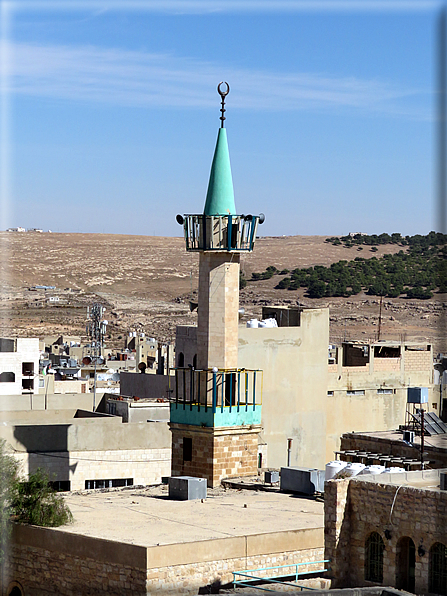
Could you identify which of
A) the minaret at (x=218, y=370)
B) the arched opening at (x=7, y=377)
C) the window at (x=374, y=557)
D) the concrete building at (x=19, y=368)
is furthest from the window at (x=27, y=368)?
the window at (x=374, y=557)

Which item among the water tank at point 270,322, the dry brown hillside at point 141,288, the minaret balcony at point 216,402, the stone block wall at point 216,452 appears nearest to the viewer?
the stone block wall at point 216,452

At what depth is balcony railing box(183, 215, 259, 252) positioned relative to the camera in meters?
20.6

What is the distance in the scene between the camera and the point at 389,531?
44.7 feet

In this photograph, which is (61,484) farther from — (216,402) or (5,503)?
(5,503)

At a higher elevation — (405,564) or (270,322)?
(270,322)

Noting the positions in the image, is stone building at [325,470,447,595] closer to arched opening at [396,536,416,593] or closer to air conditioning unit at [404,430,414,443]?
arched opening at [396,536,416,593]

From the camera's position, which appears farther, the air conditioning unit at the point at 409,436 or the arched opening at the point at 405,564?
the air conditioning unit at the point at 409,436

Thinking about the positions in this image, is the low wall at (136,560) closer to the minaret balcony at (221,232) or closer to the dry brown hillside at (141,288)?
the minaret balcony at (221,232)

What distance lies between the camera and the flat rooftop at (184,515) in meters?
15.5

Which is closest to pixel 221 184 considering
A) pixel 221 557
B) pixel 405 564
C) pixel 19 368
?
pixel 221 557

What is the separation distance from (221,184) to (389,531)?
942cm

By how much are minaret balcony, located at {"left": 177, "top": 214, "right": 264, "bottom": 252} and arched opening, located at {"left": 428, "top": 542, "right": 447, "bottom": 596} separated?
9021mm

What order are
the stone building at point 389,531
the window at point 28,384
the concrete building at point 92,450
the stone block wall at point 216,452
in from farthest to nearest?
the window at point 28,384
the concrete building at point 92,450
the stone block wall at point 216,452
the stone building at point 389,531

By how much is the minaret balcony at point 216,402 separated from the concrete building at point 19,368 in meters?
17.0
